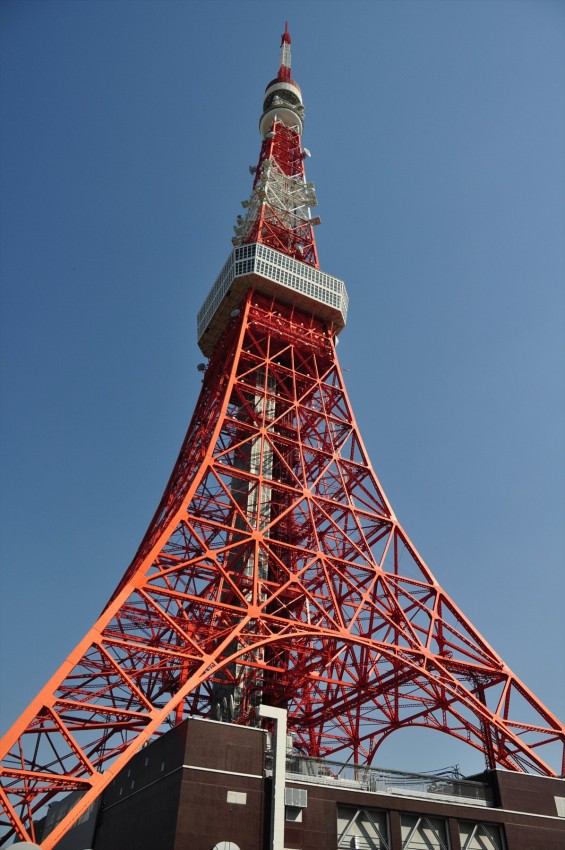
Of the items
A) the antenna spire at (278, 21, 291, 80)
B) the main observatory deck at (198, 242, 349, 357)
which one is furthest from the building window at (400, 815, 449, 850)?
the antenna spire at (278, 21, 291, 80)

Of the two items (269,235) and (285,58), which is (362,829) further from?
(285,58)

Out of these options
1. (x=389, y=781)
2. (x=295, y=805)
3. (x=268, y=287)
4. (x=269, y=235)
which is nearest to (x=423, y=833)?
(x=389, y=781)

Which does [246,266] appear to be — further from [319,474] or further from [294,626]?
[294,626]

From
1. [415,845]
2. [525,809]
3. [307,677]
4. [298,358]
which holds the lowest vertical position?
[415,845]

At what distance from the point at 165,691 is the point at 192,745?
8.70 metres

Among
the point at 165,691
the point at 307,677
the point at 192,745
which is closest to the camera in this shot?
the point at 192,745

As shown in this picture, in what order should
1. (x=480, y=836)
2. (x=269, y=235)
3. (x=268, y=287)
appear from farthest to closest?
(x=269, y=235) < (x=268, y=287) < (x=480, y=836)

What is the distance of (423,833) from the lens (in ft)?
61.2

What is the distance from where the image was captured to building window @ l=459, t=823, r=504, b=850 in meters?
19.0

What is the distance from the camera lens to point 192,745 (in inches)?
646

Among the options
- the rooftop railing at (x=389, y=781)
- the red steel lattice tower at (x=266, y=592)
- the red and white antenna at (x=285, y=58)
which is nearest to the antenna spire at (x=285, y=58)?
the red and white antenna at (x=285, y=58)

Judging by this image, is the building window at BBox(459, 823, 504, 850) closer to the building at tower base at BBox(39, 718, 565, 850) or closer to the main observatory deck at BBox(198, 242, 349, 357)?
the building at tower base at BBox(39, 718, 565, 850)

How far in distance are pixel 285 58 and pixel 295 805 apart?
45.6 m

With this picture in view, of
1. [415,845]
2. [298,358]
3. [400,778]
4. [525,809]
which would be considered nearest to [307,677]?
[400,778]
